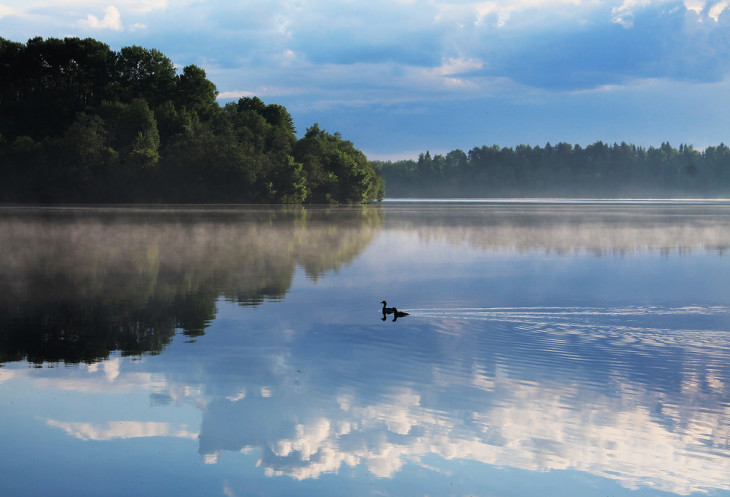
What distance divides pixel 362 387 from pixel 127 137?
121827 mm

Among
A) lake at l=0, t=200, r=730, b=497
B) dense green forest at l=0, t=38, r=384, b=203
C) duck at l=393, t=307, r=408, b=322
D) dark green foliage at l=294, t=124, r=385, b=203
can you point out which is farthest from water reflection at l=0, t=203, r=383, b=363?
dark green foliage at l=294, t=124, r=385, b=203

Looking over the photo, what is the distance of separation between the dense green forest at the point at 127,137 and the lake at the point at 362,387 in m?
104

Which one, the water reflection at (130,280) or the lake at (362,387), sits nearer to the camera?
the lake at (362,387)

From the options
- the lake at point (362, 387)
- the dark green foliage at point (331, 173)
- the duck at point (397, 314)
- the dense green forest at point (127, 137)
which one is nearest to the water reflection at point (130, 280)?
the lake at point (362, 387)

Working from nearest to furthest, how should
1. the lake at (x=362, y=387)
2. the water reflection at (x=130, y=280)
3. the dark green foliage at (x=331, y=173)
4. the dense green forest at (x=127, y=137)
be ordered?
the lake at (x=362, y=387), the water reflection at (x=130, y=280), the dense green forest at (x=127, y=137), the dark green foliage at (x=331, y=173)

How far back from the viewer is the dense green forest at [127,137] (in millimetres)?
124250

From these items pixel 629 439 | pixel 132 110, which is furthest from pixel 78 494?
pixel 132 110

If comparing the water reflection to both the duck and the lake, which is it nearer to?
the lake

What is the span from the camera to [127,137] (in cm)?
12688

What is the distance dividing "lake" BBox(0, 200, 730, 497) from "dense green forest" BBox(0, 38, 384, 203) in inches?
4083

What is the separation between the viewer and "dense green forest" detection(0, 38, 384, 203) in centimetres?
12425

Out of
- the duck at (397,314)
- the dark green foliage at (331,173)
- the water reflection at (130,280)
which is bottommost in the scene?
the water reflection at (130,280)

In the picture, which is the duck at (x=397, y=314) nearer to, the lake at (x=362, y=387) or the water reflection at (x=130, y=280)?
the lake at (x=362, y=387)

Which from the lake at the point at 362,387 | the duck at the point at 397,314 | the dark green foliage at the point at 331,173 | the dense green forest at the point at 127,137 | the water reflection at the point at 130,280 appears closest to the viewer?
the lake at the point at 362,387
